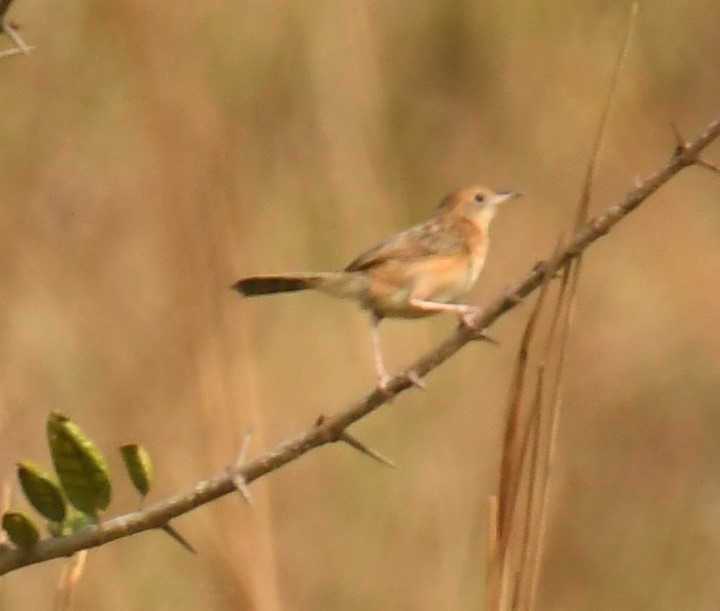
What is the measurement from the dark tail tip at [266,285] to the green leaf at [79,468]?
3.66ft

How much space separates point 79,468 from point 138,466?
105 millimetres

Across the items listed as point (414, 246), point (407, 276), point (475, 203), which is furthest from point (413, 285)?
point (475, 203)

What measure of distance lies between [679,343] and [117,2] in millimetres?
4582

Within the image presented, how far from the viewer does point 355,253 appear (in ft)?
22.1

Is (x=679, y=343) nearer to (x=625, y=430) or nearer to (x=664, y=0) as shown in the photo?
(x=625, y=430)

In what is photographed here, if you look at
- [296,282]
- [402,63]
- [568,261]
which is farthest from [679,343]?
[568,261]

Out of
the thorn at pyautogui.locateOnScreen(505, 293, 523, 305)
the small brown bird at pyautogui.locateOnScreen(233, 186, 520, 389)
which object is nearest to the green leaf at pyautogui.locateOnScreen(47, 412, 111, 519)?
the thorn at pyautogui.locateOnScreen(505, 293, 523, 305)

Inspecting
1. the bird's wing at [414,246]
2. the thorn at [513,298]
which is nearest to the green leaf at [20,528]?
the thorn at [513,298]

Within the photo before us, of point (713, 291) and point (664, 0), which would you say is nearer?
point (713, 291)

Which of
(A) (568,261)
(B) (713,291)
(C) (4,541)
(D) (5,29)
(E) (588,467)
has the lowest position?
(E) (588,467)

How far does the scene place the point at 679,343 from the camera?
7492 millimetres

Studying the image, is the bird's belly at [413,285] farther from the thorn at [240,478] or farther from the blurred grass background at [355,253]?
the thorn at [240,478]

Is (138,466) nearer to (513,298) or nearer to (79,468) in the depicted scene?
(79,468)

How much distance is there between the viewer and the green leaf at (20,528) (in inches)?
96.3
